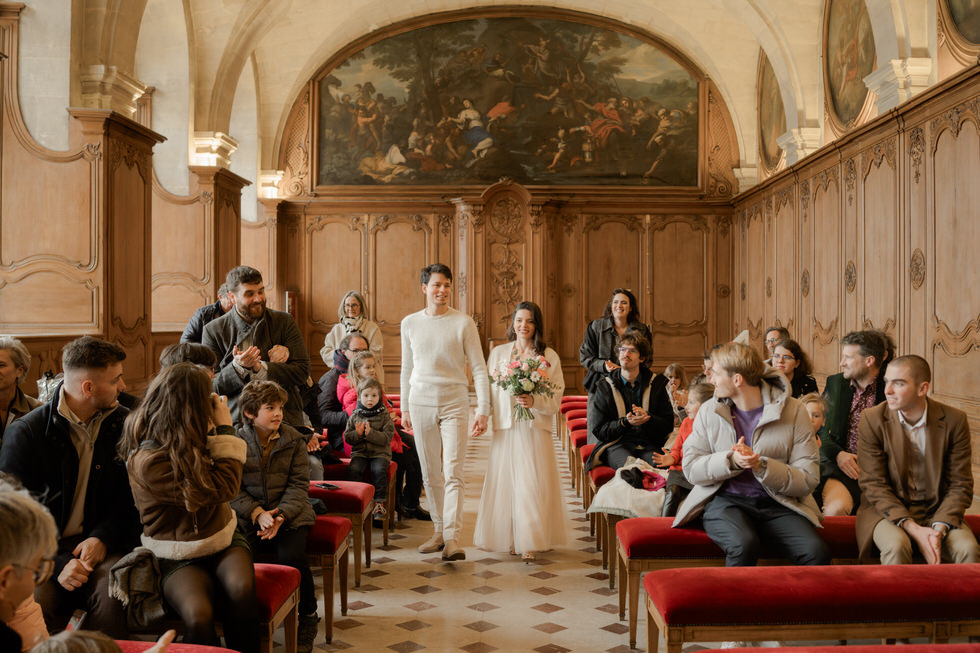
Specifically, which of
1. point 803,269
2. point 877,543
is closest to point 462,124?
point 803,269

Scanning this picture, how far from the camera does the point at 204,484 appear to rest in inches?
123

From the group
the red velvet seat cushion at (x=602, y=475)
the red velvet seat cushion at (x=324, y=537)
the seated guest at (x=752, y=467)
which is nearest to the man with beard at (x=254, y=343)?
the red velvet seat cushion at (x=324, y=537)

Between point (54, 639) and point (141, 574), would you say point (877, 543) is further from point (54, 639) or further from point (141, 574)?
point (54, 639)

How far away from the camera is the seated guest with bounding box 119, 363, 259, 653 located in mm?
3107

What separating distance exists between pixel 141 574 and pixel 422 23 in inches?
562

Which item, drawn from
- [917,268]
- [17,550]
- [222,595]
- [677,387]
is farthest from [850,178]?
[17,550]

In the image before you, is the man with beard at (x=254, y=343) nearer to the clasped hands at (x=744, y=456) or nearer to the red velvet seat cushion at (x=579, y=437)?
the clasped hands at (x=744, y=456)

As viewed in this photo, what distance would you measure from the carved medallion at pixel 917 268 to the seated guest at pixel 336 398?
5.44 metres

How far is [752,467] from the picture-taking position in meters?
3.78

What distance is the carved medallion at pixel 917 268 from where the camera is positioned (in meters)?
8.39

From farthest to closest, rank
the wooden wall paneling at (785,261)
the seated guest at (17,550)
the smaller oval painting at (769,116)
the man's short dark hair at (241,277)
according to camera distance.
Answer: the smaller oval painting at (769,116) → the wooden wall paneling at (785,261) → the man's short dark hair at (241,277) → the seated guest at (17,550)

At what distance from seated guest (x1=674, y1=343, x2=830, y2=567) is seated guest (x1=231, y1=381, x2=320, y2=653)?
1790 mm

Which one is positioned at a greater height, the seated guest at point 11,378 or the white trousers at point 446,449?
the seated guest at point 11,378

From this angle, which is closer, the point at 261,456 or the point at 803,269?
the point at 261,456
